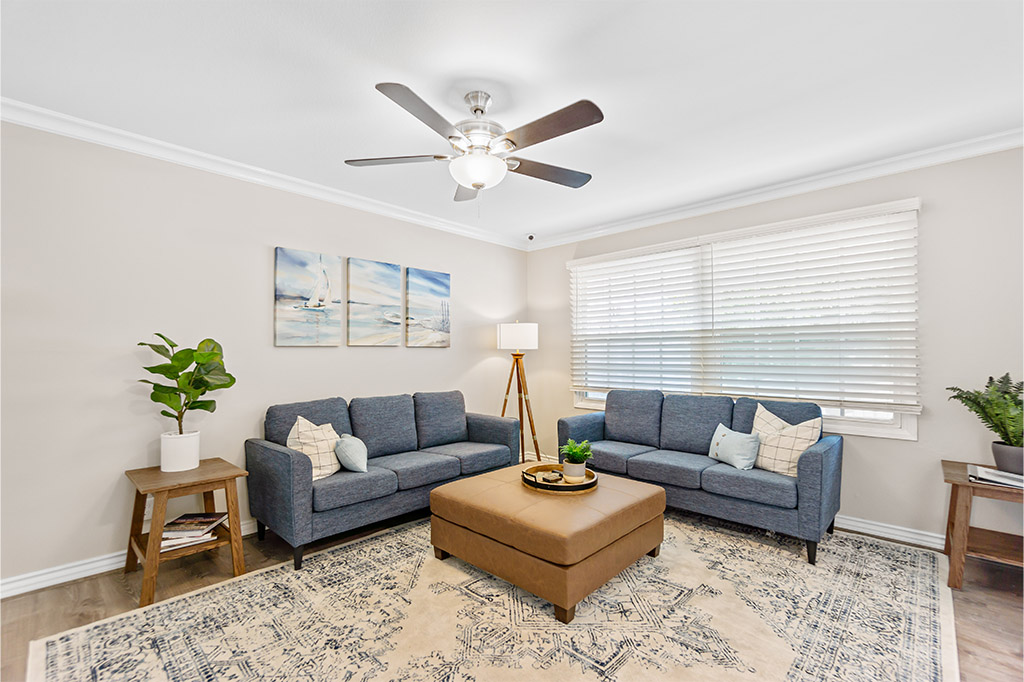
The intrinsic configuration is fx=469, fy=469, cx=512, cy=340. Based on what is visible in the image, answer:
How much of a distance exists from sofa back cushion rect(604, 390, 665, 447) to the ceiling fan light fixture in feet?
8.92

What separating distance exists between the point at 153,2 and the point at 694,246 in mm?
4027

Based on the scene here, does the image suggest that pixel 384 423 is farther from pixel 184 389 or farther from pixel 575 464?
pixel 575 464

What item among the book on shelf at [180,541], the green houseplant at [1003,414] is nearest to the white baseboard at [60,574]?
the book on shelf at [180,541]

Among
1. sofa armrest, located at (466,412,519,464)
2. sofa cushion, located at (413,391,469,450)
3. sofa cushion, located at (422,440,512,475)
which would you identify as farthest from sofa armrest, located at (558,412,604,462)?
sofa cushion, located at (413,391,469,450)

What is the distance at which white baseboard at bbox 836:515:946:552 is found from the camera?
315 cm

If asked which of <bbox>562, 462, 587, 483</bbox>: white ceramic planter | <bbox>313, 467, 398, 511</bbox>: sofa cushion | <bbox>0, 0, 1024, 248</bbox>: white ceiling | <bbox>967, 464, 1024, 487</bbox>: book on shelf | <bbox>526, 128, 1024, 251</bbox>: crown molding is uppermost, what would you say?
<bbox>0, 0, 1024, 248</bbox>: white ceiling

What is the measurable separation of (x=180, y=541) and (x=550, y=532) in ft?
6.86

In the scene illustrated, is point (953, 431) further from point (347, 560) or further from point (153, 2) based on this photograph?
point (153, 2)

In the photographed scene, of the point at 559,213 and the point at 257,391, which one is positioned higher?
the point at 559,213

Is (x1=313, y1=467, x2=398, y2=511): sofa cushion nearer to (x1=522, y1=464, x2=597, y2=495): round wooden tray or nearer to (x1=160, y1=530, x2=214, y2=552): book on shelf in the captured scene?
(x1=160, y1=530, x2=214, y2=552): book on shelf

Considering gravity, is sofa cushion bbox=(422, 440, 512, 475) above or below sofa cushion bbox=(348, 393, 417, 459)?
below

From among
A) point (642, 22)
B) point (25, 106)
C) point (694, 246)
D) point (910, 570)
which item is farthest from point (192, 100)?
point (910, 570)

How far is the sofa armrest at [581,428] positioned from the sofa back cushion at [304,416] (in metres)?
1.81

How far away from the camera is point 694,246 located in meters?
4.36
